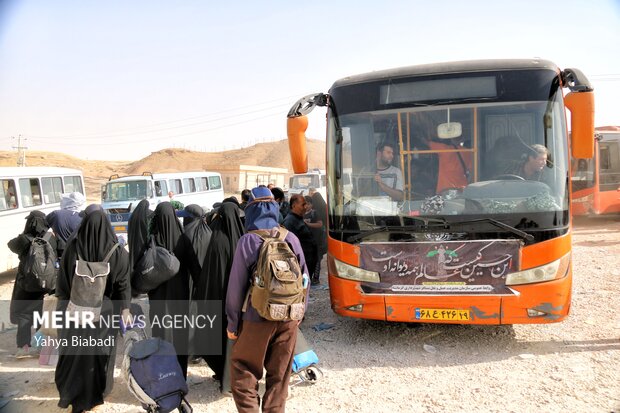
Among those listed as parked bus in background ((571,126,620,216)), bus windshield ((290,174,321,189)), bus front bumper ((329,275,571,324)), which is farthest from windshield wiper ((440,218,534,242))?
bus windshield ((290,174,321,189))

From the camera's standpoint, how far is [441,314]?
4.56m

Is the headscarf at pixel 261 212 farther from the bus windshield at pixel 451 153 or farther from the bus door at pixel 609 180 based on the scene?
the bus door at pixel 609 180

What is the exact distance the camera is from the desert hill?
58156 millimetres

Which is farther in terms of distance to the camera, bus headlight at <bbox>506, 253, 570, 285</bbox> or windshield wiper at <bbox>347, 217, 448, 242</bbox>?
windshield wiper at <bbox>347, 217, 448, 242</bbox>

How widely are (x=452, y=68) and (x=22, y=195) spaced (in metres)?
9.60

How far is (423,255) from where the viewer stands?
4582mm

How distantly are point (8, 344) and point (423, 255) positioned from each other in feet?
16.4

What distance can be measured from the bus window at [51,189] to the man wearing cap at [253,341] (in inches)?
382

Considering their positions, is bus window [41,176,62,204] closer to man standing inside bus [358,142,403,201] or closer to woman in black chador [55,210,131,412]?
woman in black chador [55,210,131,412]

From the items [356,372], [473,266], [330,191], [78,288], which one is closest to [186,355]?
[78,288]

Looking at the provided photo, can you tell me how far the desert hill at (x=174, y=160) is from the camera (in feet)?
191

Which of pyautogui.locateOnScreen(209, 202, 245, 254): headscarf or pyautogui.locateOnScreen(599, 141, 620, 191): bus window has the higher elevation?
pyautogui.locateOnScreen(209, 202, 245, 254): headscarf

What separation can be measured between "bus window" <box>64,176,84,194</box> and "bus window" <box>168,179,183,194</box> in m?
5.98

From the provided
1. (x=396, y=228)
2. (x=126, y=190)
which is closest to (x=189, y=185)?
(x=126, y=190)
